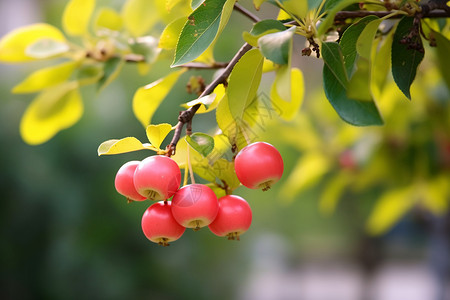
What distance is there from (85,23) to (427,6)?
25.4 inches

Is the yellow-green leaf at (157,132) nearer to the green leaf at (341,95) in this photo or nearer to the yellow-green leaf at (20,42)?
the green leaf at (341,95)

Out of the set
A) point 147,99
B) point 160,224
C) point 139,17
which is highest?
point 139,17

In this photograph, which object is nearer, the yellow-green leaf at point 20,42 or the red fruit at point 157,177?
the red fruit at point 157,177

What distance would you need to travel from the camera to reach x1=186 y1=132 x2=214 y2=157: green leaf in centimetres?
46

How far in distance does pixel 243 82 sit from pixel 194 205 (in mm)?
138

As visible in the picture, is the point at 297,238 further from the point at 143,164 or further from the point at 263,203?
the point at 143,164

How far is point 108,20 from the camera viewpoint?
92 centimetres

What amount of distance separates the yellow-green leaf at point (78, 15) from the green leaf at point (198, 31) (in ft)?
1.67

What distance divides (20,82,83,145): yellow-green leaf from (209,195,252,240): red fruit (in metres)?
0.50

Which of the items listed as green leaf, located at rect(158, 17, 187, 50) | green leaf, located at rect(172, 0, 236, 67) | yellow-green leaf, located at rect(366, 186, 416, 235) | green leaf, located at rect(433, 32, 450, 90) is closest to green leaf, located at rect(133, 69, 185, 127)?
green leaf, located at rect(158, 17, 187, 50)

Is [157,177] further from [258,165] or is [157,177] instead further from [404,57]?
[404,57]

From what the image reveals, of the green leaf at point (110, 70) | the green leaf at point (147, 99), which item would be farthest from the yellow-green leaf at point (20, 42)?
the green leaf at point (147, 99)

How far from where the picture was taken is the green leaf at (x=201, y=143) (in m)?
0.46

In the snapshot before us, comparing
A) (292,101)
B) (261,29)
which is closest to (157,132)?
(261,29)
